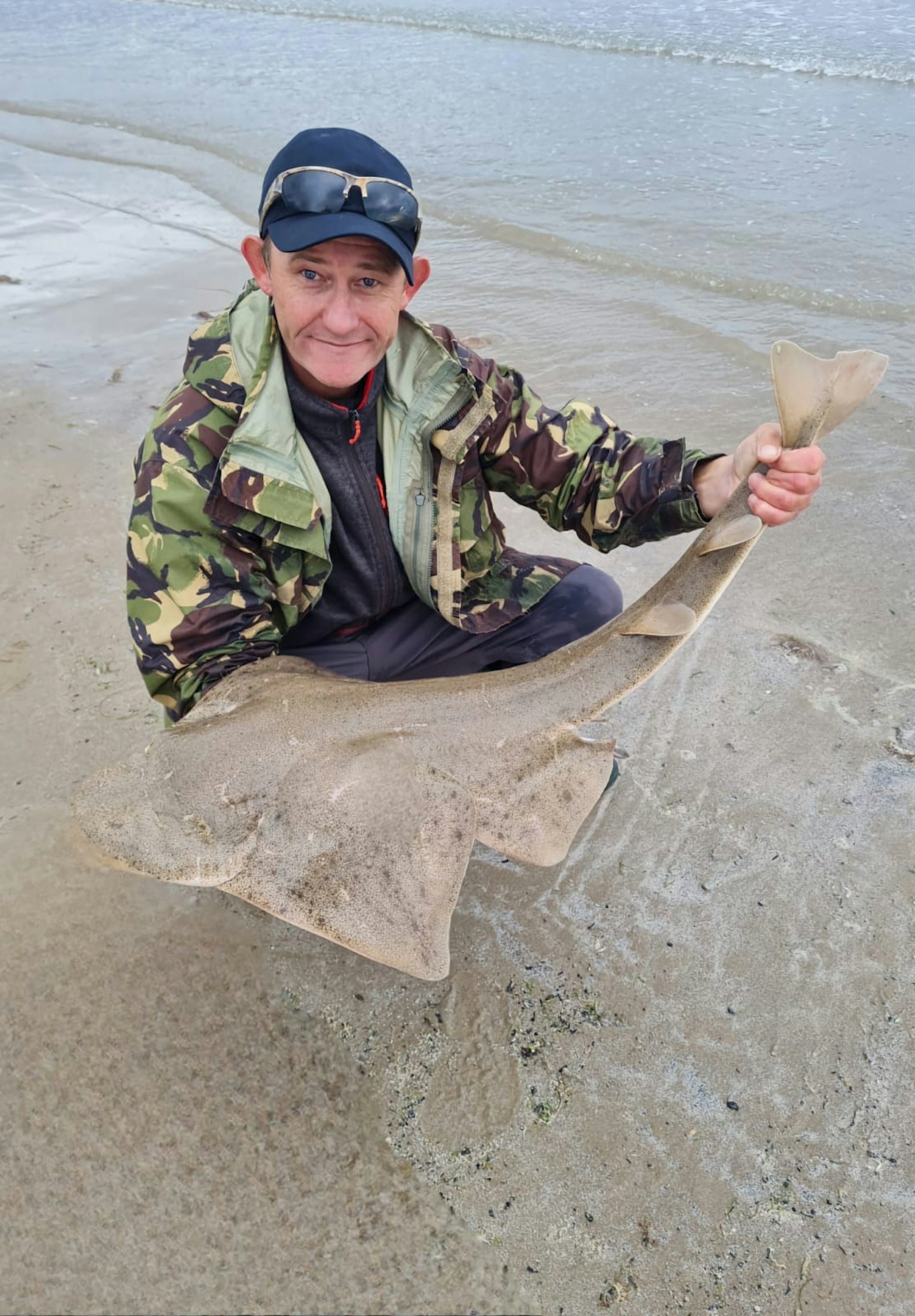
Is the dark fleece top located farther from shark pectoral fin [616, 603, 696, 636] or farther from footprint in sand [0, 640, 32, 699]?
footprint in sand [0, 640, 32, 699]

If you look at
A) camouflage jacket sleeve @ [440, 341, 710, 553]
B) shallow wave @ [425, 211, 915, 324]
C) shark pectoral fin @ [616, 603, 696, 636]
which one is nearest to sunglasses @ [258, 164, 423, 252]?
camouflage jacket sleeve @ [440, 341, 710, 553]

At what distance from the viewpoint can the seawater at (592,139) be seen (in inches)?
257

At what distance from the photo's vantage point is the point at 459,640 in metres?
3.25

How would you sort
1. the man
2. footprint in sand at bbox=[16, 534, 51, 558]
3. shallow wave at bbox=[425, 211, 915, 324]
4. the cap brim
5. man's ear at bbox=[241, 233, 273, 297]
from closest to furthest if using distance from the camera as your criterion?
1. the cap brim
2. the man
3. man's ear at bbox=[241, 233, 273, 297]
4. footprint in sand at bbox=[16, 534, 51, 558]
5. shallow wave at bbox=[425, 211, 915, 324]

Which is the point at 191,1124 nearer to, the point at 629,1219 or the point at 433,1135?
the point at 433,1135

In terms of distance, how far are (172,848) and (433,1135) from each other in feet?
3.18

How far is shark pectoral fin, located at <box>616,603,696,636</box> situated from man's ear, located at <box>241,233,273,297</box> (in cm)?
130

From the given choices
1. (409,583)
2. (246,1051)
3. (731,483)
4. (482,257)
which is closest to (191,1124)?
(246,1051)

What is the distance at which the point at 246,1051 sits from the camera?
8.14 ft

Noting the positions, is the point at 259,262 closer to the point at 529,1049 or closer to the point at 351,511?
the point at 351,511

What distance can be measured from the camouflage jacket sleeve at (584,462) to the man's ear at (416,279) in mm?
221

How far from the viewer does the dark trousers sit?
307cm

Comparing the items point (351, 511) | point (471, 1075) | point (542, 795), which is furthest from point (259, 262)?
point (471, 1075)

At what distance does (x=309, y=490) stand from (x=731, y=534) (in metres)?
1.09
